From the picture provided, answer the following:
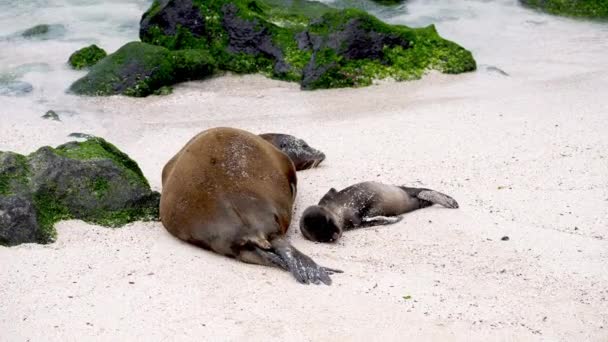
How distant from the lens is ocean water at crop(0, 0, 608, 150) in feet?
32.9

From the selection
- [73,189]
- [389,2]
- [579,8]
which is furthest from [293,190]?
[389,2]

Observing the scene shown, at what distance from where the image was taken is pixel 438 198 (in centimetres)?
669

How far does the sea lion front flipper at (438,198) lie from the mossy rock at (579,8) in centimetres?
740

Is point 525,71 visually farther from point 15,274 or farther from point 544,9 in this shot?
point 15,274

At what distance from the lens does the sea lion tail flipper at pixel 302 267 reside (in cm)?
539

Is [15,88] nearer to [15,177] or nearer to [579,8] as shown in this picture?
[15,177]

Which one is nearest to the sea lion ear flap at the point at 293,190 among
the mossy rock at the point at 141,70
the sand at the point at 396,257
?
the sand at the point at 396,257

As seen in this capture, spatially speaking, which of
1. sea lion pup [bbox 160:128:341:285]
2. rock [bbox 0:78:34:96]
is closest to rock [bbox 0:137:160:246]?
sea lion pup [bbox 160:128:341:285]

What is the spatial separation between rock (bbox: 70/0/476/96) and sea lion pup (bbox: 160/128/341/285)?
3847 millimetres

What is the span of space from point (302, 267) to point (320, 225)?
0.65 meters

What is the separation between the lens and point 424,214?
661 cm

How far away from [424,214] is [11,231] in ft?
9.59

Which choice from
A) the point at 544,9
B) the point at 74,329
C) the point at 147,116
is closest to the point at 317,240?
the point at 74,329

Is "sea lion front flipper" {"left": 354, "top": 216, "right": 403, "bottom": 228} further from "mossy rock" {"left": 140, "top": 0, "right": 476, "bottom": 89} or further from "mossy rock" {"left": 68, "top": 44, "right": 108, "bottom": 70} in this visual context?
"mossy rock" {"left": 68, "top": 44, "right": 108, "bottom": 70}
